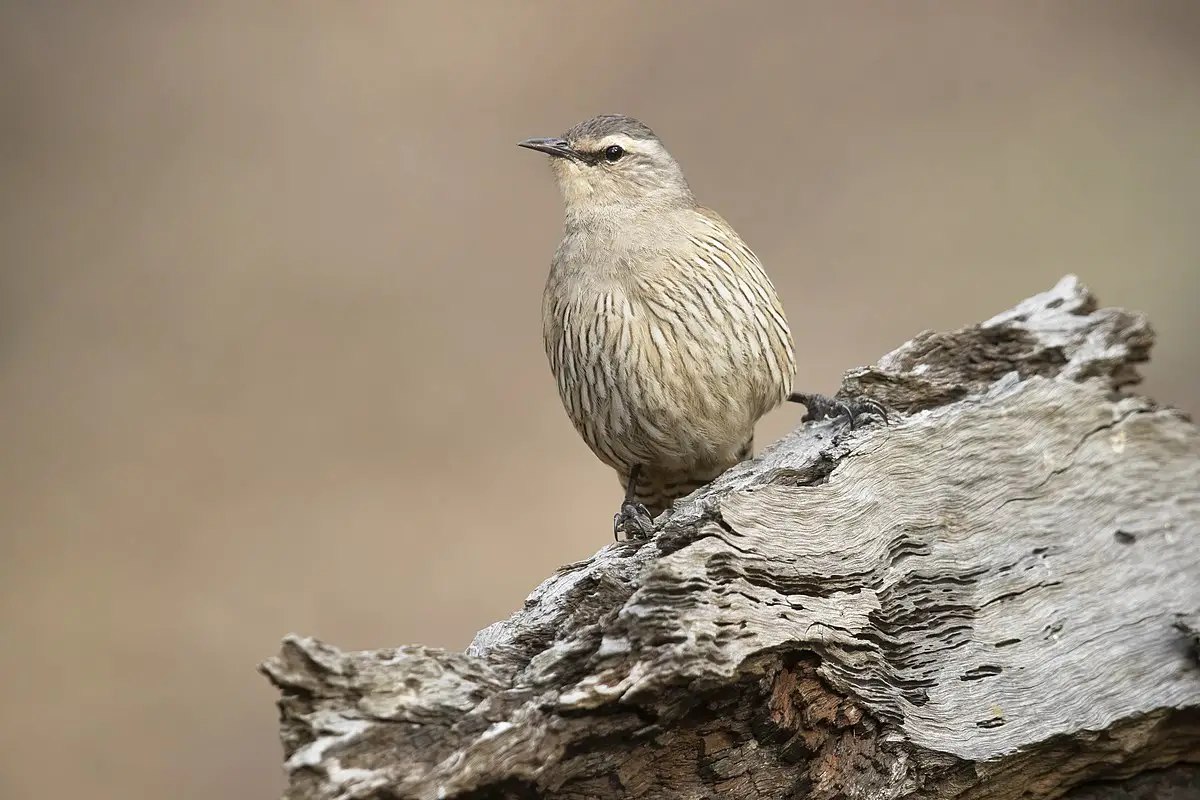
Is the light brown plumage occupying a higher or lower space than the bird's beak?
lower

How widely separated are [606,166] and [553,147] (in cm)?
20

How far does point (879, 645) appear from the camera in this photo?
8.75 feet

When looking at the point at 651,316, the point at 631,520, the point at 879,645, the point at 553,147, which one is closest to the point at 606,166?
the point at 553,147

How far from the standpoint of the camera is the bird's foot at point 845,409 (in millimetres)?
3195

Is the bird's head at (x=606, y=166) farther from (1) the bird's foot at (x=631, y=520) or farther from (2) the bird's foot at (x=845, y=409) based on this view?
(1) the bird's foot at (x=631, y=520)

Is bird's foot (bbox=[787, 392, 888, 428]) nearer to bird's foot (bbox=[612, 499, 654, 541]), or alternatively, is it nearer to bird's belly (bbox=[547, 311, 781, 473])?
bird's belly (bbox=[547, 311, 781, 473])

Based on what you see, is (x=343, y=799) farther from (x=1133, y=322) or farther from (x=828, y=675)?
(x=1133, y=322)

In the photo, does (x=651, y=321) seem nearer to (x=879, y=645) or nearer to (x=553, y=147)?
(x=553, y=147)

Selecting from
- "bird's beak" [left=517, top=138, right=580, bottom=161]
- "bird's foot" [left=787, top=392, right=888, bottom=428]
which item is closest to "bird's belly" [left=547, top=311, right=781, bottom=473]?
"bird's foot" [left=787, top=392, right=888, bottom=428]

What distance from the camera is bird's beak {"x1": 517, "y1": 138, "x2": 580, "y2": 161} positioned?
3830mm

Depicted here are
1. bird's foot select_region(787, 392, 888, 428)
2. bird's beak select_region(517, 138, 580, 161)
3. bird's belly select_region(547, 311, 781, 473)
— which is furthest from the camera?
bird's beak select_region(517, 138, 580, 161)

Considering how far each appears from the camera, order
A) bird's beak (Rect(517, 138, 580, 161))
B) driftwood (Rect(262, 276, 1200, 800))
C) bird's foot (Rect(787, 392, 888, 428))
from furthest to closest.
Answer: bird's beak (Rect(517, 138, 580, 161)) → bird's foot (Rect(787, 392, 888, 428)) → driftwood (Rect(262, 276, 1200, 800))

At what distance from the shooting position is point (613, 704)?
221 cm

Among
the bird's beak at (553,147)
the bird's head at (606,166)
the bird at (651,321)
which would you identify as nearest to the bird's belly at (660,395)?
the bird at (651,321)
